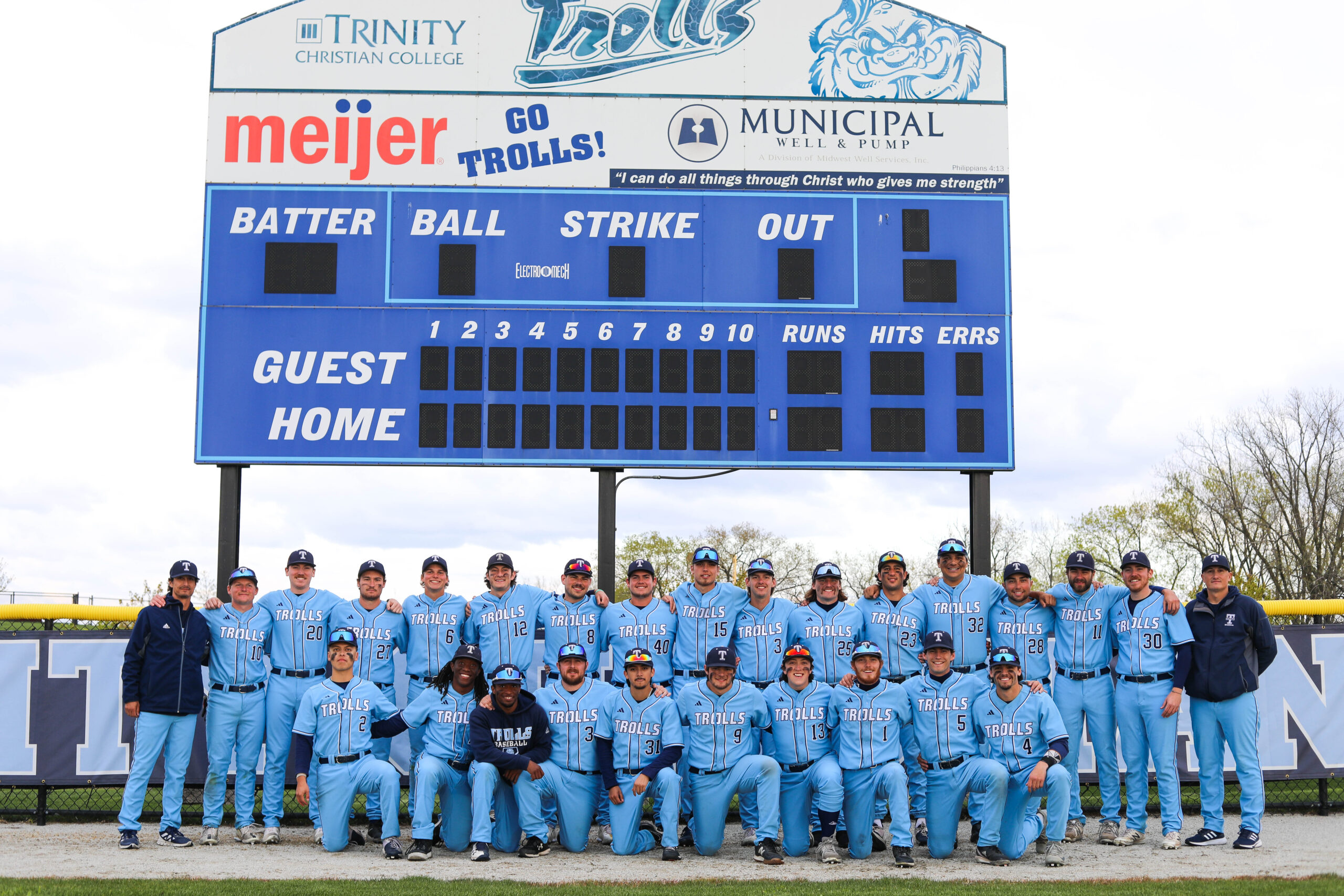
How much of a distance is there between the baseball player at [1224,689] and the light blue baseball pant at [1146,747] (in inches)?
8.9

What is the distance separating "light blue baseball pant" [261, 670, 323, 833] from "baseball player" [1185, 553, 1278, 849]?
20.2 ft

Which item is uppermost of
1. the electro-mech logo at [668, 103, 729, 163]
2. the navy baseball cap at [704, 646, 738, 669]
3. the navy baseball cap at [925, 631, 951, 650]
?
the electro-mech logo at [668, 103, 729, 163]

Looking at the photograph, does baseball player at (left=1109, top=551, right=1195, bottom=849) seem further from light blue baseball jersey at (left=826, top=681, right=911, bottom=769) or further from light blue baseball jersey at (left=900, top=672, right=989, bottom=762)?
light blue baseball jersey at (left=826, top=681, right=911, bottom=769)

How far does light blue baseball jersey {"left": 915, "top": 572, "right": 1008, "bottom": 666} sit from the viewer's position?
27.4 feet

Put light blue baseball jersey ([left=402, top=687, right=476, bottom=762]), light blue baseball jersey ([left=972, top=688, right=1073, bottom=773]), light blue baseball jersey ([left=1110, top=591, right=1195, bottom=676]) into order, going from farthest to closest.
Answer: light blue baseball jersey ([left=1110, top=591, right=1195, bottom=676]) < light blue baseball jersey ([left=402, top=687, right=476, bottom=762]) < light blue baseball jersey ([left=972, top=688, right=1073, bottom=773])

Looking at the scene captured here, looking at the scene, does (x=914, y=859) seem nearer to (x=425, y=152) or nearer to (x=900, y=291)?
(x=900, y=291)

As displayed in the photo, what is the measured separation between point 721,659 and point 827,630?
3.41 feet

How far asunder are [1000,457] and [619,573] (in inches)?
1469

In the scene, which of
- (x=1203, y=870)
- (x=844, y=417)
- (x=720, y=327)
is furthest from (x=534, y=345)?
(x=1203, y=870)

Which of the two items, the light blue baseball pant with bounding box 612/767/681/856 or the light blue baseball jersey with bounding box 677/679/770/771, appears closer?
the light blue baseball pant with bounding box 612/767/681/856

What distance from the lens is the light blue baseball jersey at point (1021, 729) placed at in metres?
7.43

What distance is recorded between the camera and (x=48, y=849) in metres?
7.80

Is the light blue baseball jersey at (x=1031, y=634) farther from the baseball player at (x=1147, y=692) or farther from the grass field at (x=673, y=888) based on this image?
the grass field at (x=673, y=888)

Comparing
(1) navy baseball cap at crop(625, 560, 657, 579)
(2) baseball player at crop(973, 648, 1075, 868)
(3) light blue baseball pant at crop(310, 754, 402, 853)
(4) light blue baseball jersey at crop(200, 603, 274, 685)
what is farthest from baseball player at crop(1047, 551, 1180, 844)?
(4) light blue baseball jersey at crop(200, 603, 274, 685)
